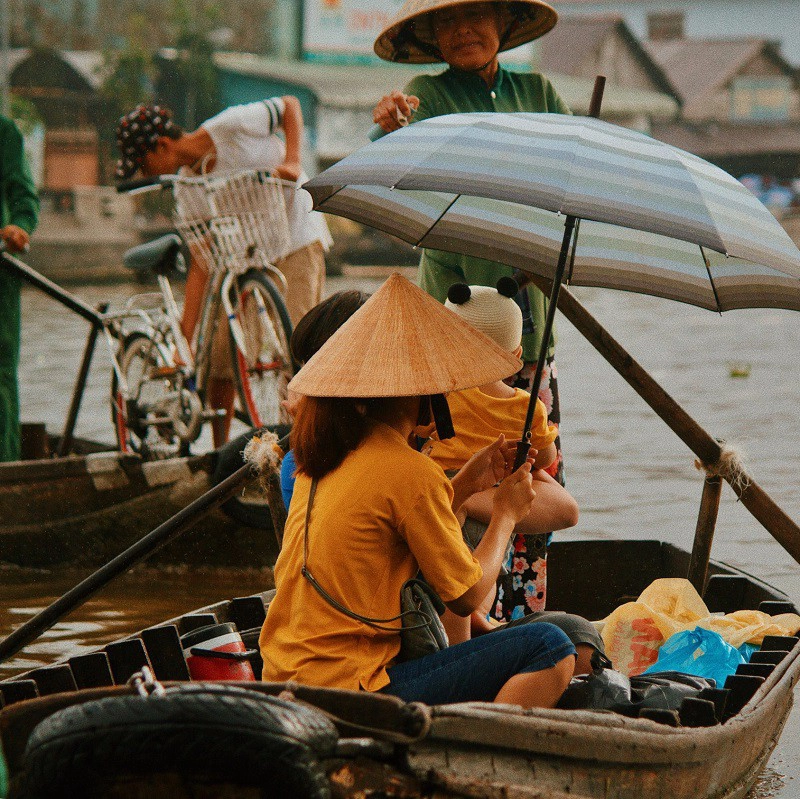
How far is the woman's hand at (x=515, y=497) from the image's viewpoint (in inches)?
119

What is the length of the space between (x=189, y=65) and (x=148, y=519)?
2398 centimetres

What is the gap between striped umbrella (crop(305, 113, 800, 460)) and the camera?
116 inches

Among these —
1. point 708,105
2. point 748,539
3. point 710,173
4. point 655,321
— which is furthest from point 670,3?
point 710,173

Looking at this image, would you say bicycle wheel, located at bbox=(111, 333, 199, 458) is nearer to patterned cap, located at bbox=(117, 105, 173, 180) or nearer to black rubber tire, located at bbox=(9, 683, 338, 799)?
patterned cap, located at bbox=(117, 105, 173, 180)

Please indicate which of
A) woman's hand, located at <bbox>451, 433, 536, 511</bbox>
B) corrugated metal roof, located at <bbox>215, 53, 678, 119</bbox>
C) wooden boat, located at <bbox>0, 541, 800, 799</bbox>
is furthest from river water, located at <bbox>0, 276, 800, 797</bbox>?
corrugated metal roof, located at <bbox>215, 53, 678, 119</bbox>

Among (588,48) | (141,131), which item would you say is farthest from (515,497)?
(588,48)

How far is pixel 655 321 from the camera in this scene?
1741cm

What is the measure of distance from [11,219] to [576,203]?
12.0 feet

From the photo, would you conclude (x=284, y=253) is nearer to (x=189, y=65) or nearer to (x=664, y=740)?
(x=664, y=740)

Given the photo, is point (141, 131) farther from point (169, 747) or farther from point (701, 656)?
point (169, 747)

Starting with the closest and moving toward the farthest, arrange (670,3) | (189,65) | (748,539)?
(748,539)
(189,65)
(670,3)

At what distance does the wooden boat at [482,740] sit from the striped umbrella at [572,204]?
0.85 metres

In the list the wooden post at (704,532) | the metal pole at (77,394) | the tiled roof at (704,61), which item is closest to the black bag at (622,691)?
the wooden post at (704,532)

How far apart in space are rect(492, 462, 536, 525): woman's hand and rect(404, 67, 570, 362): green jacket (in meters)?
1.08
